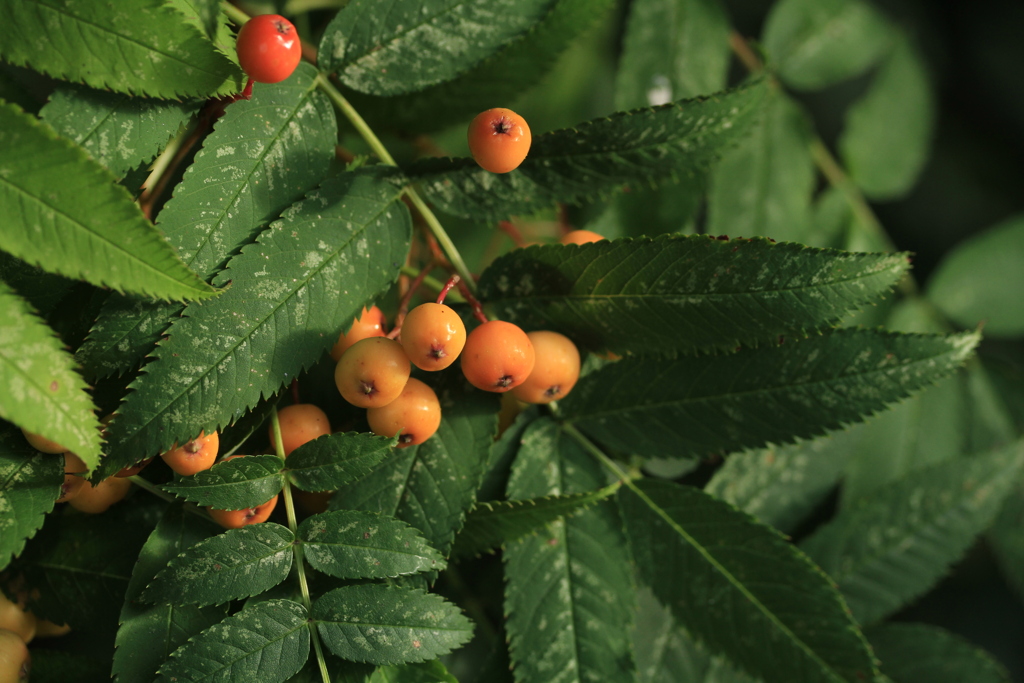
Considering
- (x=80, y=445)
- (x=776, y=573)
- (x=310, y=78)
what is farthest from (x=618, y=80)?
(x=80, y=445)

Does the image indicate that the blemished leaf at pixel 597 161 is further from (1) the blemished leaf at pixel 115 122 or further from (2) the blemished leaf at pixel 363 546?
(2) the blemished leaf at pixel 363 546

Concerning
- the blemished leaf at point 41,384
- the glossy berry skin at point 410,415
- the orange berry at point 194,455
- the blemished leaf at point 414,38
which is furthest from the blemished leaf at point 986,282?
the blemished leaf at point 41,384

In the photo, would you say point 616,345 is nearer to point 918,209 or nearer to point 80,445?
point 80,445

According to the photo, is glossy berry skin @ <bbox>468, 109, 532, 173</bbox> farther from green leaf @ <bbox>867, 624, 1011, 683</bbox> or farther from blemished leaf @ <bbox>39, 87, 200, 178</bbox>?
green leaf @ <bbox>867, 624, 1011, 683</bbox>

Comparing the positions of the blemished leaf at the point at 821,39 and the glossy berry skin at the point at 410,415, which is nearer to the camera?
the glossy berry skin at the point at 410,415

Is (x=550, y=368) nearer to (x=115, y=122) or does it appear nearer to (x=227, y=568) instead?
(x=227, y=568)

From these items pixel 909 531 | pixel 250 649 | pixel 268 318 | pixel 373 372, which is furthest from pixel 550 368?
pixel 909 531

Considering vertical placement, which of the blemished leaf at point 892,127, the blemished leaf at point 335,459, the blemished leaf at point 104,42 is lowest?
the blemished leaf at point 335,459
